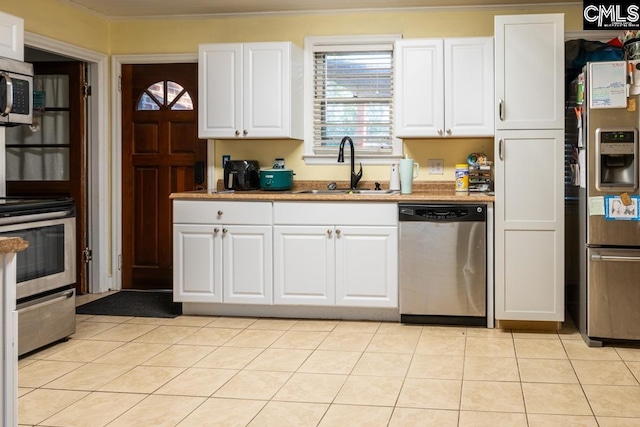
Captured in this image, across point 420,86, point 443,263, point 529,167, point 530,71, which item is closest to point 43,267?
point 443,263

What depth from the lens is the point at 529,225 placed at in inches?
175

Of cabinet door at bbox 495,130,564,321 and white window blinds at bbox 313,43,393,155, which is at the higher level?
white window blinds at bbox 313,43,393,155

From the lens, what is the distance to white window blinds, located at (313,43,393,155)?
5.38m

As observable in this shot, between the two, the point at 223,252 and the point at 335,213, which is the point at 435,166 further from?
the point at 223,252

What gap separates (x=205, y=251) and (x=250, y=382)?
5.43 ft

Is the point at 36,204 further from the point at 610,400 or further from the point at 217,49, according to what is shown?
the point at 610,400

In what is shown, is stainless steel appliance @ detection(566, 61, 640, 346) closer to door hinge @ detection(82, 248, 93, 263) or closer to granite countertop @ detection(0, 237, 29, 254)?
granite countertop @ detection(0, 237, 29, 254)

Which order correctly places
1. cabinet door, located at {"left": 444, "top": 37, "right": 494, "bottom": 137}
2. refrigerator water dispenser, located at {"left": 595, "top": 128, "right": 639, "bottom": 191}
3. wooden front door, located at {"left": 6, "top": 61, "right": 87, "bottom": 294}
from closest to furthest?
refrigerator water dispenser, located at {"left": 595, "top": 128, "right": 639, "bottom": 191}
cabinet door, located at {"left": 444, "top": 37, "right": 494, "bottom": 137}
wooden front door, located at {"left": 6, "top": 61, "right": 87, "bottom": 294}

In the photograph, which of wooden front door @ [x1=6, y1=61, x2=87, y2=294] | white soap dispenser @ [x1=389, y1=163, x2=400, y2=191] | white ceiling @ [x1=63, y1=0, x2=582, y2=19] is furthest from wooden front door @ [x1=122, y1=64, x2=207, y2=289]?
white soap dispenser @ [x1=389, y1=163, x2=400, y2=191]

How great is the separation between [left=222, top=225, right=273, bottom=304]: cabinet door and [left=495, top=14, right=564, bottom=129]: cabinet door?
1748 mm

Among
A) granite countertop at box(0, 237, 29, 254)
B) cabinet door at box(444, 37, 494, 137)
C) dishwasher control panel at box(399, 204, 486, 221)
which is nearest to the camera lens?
granite countertop at box(0, 237, 29, 254)

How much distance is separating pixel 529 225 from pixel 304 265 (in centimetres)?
149

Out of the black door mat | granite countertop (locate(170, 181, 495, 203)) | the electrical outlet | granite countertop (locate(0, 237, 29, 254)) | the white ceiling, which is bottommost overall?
the black door mat

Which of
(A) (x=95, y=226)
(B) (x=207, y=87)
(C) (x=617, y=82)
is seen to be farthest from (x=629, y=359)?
(A) (x=95, y=226)
